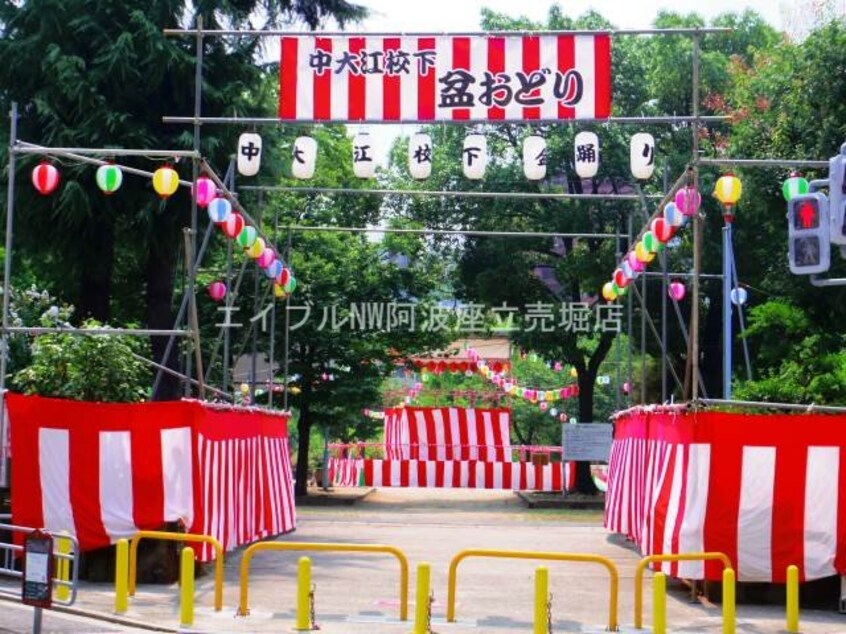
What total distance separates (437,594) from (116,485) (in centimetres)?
367

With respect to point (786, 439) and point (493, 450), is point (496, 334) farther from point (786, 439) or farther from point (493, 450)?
point (786, 439)

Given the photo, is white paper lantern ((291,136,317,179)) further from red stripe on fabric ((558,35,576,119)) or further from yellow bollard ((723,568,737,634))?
yellow bollard ((723,568,737,634))

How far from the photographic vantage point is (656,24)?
43.5 metres

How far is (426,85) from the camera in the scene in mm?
17141

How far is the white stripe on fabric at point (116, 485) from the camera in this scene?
14.6m

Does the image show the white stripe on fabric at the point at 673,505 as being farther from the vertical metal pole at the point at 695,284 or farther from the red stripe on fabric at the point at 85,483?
the red stripe on fabric at the point at 85,483

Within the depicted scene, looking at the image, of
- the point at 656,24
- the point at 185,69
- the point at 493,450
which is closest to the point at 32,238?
the point at 185,69

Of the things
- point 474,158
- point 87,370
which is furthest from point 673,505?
point 87,370

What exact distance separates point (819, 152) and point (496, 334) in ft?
55.1

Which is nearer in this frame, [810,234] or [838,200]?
[838,200]

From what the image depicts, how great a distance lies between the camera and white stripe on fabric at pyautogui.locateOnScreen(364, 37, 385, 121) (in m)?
17.2

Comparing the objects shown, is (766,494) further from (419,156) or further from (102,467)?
(419,156)

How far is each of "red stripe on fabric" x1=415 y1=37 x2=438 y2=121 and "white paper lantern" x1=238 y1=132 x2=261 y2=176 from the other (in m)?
2.83

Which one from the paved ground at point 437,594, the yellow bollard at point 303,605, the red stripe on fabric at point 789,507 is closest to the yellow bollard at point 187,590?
the paved ground at point 437,594
